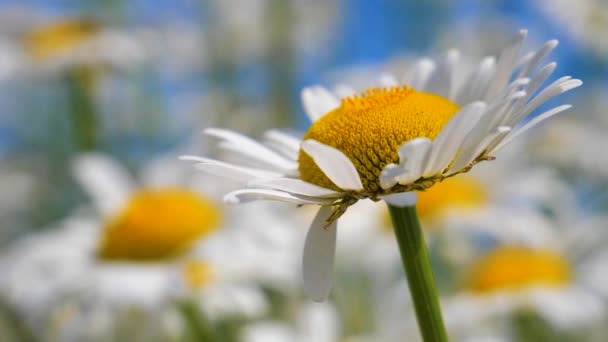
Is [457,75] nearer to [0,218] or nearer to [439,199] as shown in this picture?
[439,199]

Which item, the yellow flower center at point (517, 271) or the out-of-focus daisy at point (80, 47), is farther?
the out-of-focus daisy at point (80, 47)

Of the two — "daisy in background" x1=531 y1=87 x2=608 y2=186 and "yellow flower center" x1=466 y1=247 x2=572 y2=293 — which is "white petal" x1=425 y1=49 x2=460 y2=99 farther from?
"daisy in background" x1=531 y1=87 x2=608 y2=186

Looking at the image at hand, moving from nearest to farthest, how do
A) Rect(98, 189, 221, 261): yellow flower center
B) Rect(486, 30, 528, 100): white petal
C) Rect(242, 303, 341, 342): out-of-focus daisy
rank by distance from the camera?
Rect(486, 30, 528, 100): white petal
Rect(242, 303, 341, 342): out-of-focus daisy
Rect(98, 189, 221, 261): yellow flower center

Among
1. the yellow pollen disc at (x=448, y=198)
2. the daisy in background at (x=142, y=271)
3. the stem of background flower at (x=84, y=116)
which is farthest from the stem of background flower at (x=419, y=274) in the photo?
the stem of background flower at (x=84, y=116)

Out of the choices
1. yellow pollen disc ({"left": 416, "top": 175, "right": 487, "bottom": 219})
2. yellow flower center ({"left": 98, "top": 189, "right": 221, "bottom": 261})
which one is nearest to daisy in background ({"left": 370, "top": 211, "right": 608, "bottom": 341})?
yellow pollen disc ({"left": 416, "top": 175, "right": 487, "bottom": 219})

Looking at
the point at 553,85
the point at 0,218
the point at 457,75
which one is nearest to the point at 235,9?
the point at 0,218

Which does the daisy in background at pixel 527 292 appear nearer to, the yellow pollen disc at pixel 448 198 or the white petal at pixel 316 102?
the yellow pollen disc at pixel 448 198

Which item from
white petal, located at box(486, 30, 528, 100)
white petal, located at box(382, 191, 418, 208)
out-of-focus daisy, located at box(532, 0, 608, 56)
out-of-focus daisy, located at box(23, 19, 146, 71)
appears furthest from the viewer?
out-of-focus daisy, located at box(532, 0, 608, 56)

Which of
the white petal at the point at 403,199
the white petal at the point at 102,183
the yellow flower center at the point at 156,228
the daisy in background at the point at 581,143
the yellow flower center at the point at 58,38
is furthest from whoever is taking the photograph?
the yellow flower center at the point at 58,38
